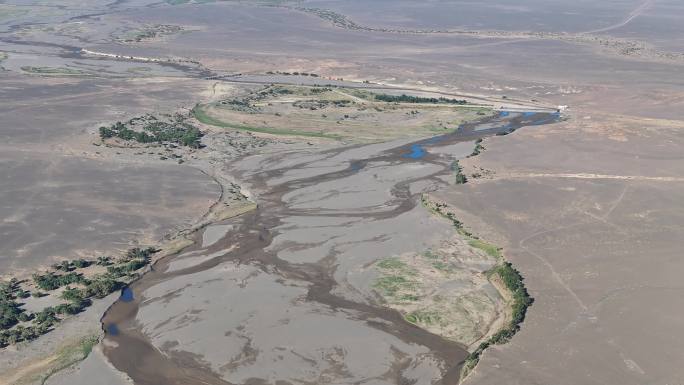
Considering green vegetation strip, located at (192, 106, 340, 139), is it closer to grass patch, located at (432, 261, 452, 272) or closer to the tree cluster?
the tree cluster

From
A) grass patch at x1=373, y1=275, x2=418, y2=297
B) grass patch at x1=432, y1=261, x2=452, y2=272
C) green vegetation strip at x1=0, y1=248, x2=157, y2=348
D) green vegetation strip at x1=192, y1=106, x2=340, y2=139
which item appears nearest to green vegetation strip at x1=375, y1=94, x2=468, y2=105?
green vegetation strip at x1=192, y1=106, x2=340, y2=139

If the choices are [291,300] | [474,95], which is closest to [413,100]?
[474,95]

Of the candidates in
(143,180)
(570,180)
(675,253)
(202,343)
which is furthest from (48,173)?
(675,253)

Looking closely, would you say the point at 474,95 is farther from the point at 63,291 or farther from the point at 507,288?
the point at 63,291

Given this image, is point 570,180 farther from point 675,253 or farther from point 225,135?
point 225,135

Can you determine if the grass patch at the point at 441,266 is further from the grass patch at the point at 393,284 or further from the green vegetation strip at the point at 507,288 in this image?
the green vegetation strip at the point at 507,288
